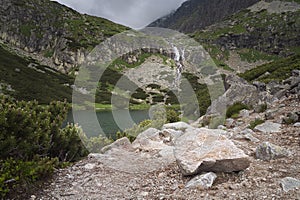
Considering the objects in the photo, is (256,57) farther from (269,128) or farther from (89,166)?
(89,166)

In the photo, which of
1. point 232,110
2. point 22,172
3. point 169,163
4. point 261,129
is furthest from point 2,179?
point 232,110

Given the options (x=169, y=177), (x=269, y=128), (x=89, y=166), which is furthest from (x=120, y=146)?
(x=269, y=128)

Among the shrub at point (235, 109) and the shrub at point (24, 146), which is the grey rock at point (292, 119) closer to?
the shrub at point (235, 109)

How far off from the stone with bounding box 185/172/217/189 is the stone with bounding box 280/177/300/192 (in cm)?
169

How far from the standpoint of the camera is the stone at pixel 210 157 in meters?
6.98

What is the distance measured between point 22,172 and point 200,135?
18.4 ft

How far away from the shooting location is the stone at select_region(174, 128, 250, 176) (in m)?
6.98

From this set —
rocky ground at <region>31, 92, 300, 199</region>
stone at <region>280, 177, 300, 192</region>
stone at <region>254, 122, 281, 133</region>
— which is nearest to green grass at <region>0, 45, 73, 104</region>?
rocky ground at <region>31, 92, 300, 199</region>

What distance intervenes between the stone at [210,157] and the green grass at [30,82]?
105m

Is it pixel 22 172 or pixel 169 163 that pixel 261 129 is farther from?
pixel 22 172

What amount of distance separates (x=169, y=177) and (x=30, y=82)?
134 meters

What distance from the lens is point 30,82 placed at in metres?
126

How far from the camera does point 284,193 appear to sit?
568 centimetres

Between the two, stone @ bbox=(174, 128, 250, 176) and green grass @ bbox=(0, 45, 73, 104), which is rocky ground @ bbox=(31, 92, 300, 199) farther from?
green grass @ bbox=(0, 45, 73, 104)
